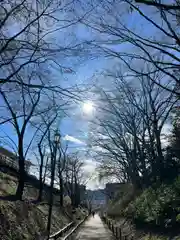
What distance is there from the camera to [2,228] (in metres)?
10.7

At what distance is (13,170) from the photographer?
4000 centimetres

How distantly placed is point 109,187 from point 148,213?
74.9 metres

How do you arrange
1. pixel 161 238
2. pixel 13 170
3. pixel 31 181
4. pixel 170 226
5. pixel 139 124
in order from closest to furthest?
pixel 161 238 < pixel 170 226 < pixel 139 124 < pixel 13 170 < pixel 31 181

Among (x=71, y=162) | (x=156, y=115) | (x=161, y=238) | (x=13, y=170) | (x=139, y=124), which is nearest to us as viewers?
(x=161, y=238)

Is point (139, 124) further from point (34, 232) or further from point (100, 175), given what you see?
point (100, 175)

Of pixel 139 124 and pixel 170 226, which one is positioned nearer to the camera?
pixel 170 226

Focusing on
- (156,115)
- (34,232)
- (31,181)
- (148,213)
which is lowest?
(34,232)

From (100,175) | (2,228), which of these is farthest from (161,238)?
(100,175)

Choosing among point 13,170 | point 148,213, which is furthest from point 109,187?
point 148,213

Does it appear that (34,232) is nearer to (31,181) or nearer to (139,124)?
(139,124)

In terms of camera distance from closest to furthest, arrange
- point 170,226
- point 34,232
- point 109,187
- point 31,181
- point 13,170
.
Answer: point 170,226 < point 34,232 < point 13,170 < point 31,181 < point 109,187

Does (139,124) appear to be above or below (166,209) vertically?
above

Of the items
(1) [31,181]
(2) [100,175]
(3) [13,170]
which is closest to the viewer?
(3) [13,170]

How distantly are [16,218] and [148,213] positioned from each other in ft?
22.3
